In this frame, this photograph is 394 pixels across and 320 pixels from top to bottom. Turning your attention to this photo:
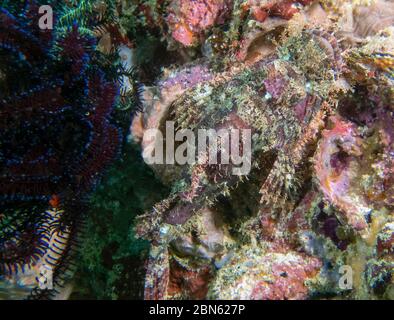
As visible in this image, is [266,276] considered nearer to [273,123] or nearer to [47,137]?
[273,123]

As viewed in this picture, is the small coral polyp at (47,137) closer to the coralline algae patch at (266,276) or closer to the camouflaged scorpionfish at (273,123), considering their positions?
the camouflaged scorpionfish at (273,123)

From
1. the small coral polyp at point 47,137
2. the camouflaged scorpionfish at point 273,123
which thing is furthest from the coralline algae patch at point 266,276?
the small coral polyp at point 47,137

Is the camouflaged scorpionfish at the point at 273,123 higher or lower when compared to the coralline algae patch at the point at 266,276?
higher

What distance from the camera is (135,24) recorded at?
338 cm

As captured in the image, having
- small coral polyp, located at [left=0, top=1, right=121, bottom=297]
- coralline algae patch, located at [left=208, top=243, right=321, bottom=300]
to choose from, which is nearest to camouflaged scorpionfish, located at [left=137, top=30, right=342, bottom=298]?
coralline algae patch, located at [left=208, top=243, right=321, bottom=300]

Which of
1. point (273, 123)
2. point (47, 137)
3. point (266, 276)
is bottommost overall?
point (266, 276)

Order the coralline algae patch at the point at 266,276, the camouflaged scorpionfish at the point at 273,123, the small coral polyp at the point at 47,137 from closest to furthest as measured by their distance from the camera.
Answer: the coralline algae patch at the point at 266,276 → the small coral polyp at the point at 47,137 → the camouflaged scorpionfish at the point at 273,123

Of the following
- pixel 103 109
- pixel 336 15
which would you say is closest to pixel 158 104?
pixel 103 109

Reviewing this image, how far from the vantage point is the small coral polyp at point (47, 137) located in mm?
2574

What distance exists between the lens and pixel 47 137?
2766 mm

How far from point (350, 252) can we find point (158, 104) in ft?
7.05

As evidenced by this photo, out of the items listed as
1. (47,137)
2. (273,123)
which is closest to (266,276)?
(273,123)

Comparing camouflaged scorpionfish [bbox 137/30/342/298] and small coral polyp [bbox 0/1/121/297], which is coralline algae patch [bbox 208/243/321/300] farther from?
small coral polyp [bbox 0/1/121/297]

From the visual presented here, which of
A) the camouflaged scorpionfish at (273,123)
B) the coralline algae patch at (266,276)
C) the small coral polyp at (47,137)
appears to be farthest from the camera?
the camouflaged scorpionfish at (273,123)
